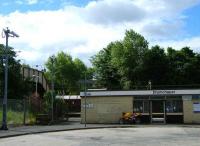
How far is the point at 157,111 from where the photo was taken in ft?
149

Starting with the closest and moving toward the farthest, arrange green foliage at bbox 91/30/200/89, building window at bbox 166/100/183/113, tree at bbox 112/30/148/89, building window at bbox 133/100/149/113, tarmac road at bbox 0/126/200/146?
1. tarmac road at bbox 0/126/200/146
2. building window at bbox 166/100/183/113
3. building window at bbox 133/100/149/113
4. green foliage at bbox 91/30/200/89
5. tree at bbox 112/30/148/89

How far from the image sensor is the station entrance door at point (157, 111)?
45.4 metres

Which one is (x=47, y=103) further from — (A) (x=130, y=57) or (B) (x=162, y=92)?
(A) (x=130, y=57)

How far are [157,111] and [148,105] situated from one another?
1077mm

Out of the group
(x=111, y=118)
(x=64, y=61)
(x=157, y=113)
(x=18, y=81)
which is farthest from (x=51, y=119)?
(x=64, y=61)

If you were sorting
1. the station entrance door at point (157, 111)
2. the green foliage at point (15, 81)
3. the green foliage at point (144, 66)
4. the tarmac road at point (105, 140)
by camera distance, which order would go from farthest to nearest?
the green foliage at point (144, 66) < the green foliage at point (15, 81) < the station entrance door at point (157, 111) < the tarmac road at point (105, 140)

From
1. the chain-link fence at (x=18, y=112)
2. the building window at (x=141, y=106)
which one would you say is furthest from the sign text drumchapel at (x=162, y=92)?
the chain-link fence at (x=18, y=112)

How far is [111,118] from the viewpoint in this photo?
152ft

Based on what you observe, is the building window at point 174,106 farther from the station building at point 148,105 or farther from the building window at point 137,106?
the building window at point 137,106

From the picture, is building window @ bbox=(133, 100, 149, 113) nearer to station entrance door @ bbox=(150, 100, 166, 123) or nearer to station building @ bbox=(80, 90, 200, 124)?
station building @ bbox=(80, 90, 200, 124)

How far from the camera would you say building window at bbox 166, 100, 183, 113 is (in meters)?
44.8

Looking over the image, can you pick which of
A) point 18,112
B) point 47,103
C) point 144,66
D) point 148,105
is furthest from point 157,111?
point 144,66

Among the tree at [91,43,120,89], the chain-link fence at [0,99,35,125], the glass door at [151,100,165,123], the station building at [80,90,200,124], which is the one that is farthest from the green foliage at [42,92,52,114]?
the tree at [91,43,120,89]

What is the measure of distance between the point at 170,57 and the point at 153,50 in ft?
10.5
